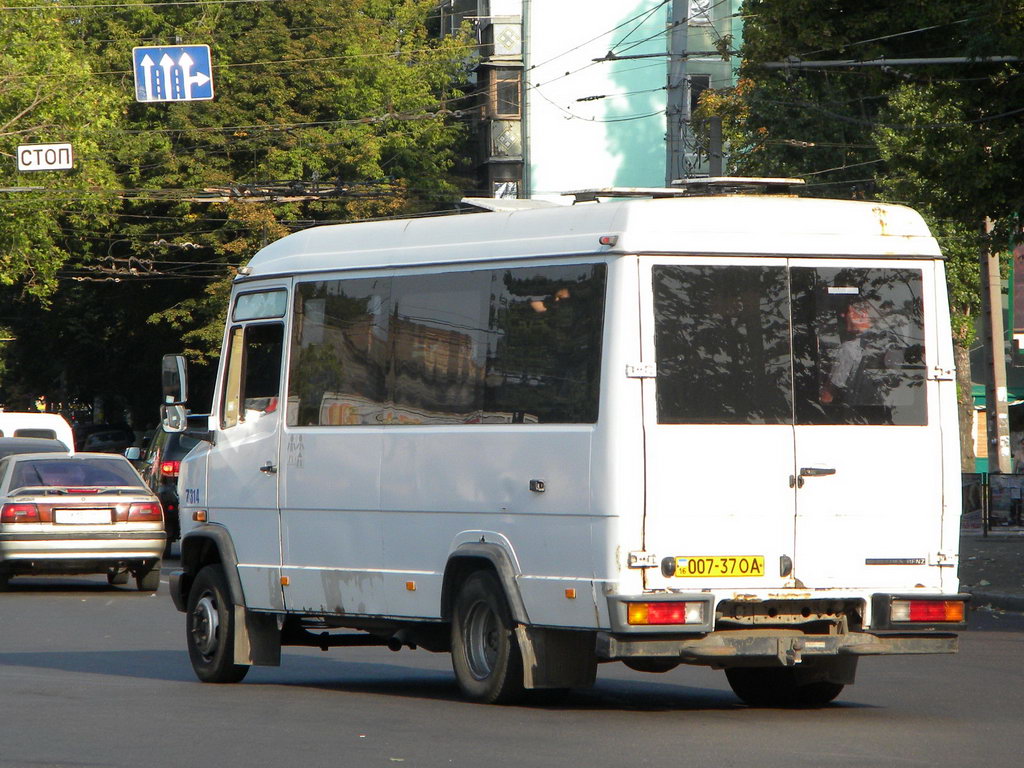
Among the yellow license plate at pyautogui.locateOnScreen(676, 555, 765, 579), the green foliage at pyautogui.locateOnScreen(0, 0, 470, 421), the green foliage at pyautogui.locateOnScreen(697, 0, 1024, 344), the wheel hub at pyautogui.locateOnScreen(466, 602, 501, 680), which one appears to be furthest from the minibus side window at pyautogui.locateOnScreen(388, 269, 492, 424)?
the green foliage at pyautogui.locateOnScreen(0, 0, 470, 421)

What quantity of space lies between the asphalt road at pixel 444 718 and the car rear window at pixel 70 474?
6608 millimetres

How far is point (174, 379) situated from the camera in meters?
12.3

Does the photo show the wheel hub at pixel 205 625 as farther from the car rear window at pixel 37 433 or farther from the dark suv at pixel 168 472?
the car rear window at pixel 37 433

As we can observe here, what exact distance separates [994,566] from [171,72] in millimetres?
13157

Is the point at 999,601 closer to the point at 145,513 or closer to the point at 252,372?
the point at 145,513

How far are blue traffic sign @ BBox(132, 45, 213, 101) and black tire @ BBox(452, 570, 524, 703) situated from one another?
17683 mm

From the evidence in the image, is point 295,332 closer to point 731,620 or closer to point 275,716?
point 275,716

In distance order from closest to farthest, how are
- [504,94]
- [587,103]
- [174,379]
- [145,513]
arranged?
[174,379]
[145,513]
[587,103]
[504,94]

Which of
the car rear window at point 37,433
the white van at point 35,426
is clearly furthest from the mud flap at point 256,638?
the car rear window at point 37,433

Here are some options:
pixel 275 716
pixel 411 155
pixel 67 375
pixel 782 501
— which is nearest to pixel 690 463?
pixel 782 501

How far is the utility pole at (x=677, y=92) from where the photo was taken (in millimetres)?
26891

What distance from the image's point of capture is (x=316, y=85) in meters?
53.1

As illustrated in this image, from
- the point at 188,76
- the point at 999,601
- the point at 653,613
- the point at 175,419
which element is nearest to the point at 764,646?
the point at 653,613

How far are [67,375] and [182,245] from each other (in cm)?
1409
